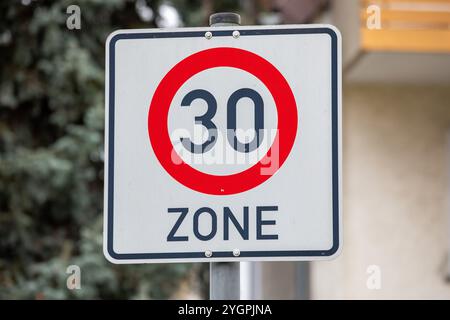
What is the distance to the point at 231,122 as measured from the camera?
2.33m

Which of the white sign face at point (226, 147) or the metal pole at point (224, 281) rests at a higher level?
the white sign face at point (226, 147)

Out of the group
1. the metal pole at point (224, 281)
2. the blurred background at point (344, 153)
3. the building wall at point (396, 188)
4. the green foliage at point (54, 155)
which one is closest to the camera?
the metal pole at point (224, 281)

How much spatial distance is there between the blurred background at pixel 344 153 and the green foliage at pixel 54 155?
0.5 inches

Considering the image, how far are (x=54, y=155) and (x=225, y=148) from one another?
315 inches

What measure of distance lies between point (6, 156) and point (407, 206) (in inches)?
157

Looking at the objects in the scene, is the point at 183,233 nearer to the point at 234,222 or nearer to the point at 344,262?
the point at 234,222

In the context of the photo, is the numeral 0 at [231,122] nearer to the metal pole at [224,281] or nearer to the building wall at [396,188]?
the metal pole at [224,281]

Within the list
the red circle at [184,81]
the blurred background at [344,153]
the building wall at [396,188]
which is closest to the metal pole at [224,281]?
the red circle at [184,81]

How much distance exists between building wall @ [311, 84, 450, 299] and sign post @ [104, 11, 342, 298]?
211 inches

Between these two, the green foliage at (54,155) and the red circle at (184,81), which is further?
the green foliage at (54,155)

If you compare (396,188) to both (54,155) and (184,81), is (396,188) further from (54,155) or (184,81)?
(184,81)

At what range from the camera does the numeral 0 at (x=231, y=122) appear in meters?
2.33

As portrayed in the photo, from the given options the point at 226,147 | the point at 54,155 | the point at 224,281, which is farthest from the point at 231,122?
the point at 54,155
